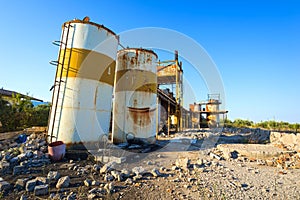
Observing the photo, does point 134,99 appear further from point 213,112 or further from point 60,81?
point 213,112

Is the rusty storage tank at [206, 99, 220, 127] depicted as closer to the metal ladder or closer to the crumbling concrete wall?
the crumbling concrete wall

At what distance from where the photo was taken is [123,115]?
898cm

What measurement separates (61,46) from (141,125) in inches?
209

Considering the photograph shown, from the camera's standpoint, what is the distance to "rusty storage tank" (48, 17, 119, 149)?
6.70 metres

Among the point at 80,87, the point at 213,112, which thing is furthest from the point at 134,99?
the point at 213,112

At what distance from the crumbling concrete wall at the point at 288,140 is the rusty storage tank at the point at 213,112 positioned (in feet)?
42.4

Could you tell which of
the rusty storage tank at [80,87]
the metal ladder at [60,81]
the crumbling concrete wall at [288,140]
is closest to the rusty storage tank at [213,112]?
the crumbling concrete wall at [288,140]

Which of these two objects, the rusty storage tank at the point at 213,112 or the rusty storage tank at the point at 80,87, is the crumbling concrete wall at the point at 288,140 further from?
the rusty storage tank at the point at 213,112

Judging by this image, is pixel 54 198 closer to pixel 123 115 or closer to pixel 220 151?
pixel 123 115

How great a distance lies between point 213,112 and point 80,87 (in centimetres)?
2119

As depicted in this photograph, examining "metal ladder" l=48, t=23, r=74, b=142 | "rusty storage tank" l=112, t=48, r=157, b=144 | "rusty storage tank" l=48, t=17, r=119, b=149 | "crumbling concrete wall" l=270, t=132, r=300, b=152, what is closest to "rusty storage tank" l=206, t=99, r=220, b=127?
"crumbling concrete wall" l=270, t=132, r=300, b=152

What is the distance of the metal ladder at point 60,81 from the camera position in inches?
264

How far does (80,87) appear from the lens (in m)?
6.91

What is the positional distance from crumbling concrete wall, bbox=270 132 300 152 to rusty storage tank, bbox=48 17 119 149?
983 centimetres
